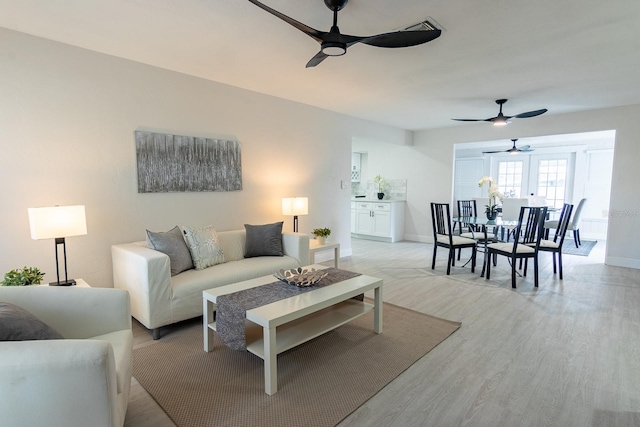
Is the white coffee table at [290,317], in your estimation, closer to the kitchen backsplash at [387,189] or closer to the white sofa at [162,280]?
the white sofa at [162,280]

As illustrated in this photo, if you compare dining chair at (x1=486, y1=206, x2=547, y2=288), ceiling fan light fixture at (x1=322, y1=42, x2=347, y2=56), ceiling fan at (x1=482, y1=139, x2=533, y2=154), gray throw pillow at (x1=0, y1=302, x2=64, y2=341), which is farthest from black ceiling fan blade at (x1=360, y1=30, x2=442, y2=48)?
ceiling fan at (x1=482, y1=139, x2=533, y2=154)

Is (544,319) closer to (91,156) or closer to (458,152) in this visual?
(91,156)

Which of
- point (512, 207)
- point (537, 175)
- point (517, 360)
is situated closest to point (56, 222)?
point (517, 360)

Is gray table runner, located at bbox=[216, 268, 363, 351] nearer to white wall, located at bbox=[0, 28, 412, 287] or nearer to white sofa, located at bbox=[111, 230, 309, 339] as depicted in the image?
white sofa, located at bbox=[111, 230, 309, 339]

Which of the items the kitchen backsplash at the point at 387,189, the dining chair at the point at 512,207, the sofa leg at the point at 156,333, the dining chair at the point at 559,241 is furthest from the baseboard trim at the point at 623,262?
the sofa leg at the point at 156,333

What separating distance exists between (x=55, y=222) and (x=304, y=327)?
1973 mm

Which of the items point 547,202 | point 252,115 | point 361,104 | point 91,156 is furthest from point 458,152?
point 91,156

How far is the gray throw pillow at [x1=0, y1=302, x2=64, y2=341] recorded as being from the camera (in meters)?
1.30

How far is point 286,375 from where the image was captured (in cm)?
216

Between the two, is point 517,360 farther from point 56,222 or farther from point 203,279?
point 56,222

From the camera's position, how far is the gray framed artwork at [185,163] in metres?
3.33

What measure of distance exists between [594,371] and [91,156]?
4288 millimetres

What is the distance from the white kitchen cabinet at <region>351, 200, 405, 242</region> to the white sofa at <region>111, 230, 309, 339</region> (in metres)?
4.22

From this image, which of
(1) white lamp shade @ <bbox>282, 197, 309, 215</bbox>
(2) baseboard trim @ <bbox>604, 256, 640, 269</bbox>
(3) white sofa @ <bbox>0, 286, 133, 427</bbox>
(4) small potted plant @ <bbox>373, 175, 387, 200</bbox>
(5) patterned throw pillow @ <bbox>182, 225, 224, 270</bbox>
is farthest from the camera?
(4) small potted plant @ <bbox>373, 175, 387, 200</bbox>
